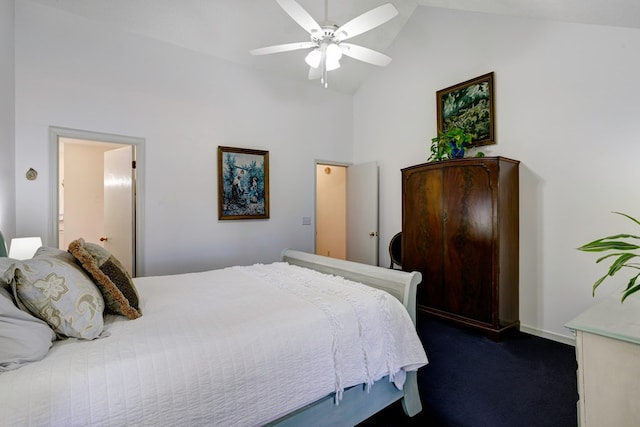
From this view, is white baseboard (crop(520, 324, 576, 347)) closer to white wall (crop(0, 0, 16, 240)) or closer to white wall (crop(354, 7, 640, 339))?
white wall (crop(354, 7, 640, 339))

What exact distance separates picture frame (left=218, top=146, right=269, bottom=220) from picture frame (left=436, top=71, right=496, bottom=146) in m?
2.27

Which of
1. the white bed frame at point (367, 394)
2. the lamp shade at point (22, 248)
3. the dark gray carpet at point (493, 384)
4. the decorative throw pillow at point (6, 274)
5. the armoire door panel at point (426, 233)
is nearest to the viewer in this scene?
→ the decorative throw pillow at point (6, 274)

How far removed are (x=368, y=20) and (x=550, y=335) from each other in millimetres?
3166

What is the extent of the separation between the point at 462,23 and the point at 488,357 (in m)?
3.50

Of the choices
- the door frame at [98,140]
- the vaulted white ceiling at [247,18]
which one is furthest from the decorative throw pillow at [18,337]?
the vaulted white ceiling at [247,18]

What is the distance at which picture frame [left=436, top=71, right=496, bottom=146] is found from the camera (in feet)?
10.8

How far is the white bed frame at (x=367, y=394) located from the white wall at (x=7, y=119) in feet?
8.22

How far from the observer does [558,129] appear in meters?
2.81

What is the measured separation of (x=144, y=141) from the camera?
10.8 ft

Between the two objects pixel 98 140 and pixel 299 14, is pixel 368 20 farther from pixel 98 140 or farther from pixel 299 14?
pixel 98 140

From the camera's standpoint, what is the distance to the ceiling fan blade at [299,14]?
2154mm

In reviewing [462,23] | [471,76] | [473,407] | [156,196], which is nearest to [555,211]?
[471,76]

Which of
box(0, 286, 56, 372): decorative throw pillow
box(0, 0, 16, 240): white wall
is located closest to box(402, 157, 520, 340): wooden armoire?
box(0, 286, 56, 372): decorative throw pillow

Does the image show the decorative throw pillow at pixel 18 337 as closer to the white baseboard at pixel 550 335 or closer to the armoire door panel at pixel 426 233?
the armoire door panel at pixel 426 233
